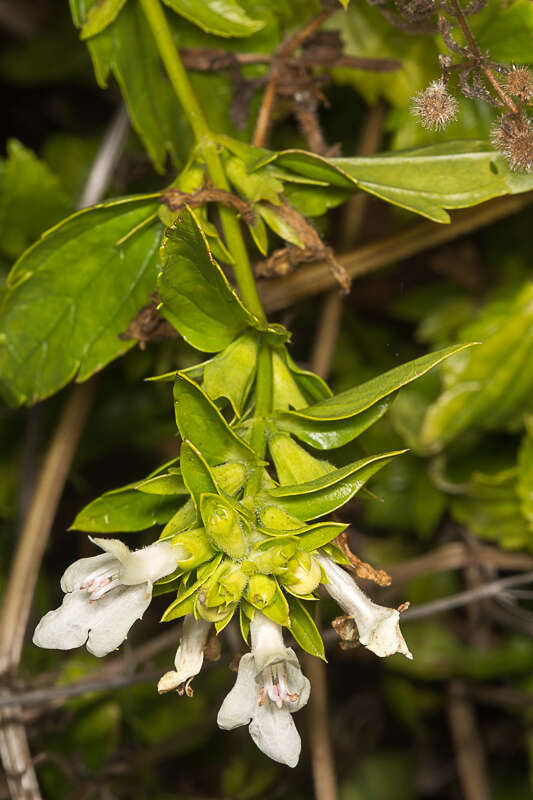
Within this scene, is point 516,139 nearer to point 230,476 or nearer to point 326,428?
point 326,428

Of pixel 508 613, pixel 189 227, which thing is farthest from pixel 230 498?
pixel 508 613

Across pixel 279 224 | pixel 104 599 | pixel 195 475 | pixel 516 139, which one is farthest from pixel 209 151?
pixel 104 599

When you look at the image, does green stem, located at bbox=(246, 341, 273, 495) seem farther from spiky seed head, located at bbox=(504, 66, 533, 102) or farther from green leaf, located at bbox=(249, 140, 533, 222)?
spiky seed head, located at bbox=(504, 66, 533, 102)

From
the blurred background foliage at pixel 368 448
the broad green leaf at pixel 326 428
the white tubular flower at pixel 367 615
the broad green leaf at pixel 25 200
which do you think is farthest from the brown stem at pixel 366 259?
the white tubular flower at pixel 367 615

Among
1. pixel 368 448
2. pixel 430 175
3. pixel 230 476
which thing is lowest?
pixel 230 476

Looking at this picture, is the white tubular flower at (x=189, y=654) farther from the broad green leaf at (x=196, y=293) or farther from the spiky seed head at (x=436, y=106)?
the spiky seed head at (x=436, y=106)

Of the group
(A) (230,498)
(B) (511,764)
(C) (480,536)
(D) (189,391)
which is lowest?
(B) (511,764)

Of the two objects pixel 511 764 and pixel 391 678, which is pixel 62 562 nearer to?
pixel 391 678
